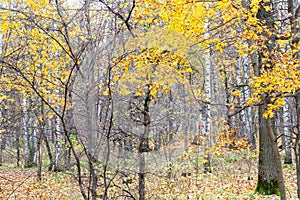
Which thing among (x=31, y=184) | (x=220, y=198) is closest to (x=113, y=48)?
(x=220, y=198)

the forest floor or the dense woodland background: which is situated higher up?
the dense woodland background

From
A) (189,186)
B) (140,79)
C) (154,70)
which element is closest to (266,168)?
(189,186)

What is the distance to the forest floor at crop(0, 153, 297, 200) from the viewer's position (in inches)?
324

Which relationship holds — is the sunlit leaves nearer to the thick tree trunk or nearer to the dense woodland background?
the dense woodland background

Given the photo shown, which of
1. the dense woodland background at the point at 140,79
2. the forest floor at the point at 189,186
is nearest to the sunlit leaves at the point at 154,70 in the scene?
the dense woodland background at the point at 140,79

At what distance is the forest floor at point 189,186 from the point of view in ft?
27.0

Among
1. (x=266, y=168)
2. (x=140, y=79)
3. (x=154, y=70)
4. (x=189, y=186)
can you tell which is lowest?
(x=189, y=186)

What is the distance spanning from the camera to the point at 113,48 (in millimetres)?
3102

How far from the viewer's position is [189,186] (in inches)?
355

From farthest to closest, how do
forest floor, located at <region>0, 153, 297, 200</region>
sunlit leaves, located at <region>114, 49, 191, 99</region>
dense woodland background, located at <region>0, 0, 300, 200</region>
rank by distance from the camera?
forest floor, located at <region>0, 153, 297, 200</region>
sunlit leaves, located at <region>114, 49, 191, 99</region>
dense woodland background, located at <region>0, 0, 300, 200</region>

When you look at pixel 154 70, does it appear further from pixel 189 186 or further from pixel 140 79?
pixel 189 186

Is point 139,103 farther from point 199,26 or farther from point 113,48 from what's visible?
point 113,48

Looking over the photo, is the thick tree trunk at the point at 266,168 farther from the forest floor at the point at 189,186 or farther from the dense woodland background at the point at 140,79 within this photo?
the forest floor at the point at 189,186

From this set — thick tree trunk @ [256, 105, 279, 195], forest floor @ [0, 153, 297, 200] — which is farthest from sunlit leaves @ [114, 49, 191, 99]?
thick tree trunk @ [256, 105, 279, 195]
